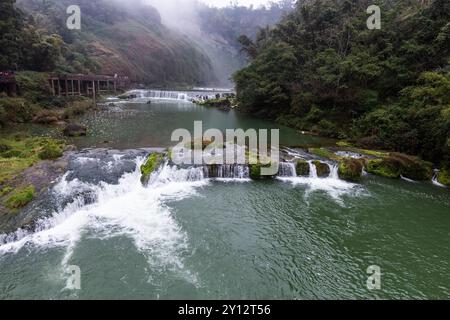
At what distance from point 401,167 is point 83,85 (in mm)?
46421

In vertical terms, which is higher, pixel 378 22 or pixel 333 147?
pixel 378 22

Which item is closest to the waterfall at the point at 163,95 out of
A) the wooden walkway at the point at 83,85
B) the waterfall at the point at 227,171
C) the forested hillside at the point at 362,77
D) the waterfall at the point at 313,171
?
the wooden walkway at the point at 83,85

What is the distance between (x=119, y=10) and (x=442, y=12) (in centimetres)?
9312

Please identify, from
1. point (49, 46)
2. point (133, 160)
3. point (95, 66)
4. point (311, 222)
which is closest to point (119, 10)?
point (95, 66)

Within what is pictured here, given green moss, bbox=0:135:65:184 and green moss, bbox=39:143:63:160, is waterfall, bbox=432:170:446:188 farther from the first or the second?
green moss, bbox=0:135:65:184

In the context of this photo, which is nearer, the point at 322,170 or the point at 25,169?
the point at 25,169

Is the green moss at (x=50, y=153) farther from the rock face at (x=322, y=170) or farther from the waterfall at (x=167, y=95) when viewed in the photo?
the waterfall at (x=167, y=95)

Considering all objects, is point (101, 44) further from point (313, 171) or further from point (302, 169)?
point (313, 171)

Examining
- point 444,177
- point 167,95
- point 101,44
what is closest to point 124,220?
point 444,177

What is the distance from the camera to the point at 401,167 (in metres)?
18.4

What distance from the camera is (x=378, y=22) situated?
28.8 metres
